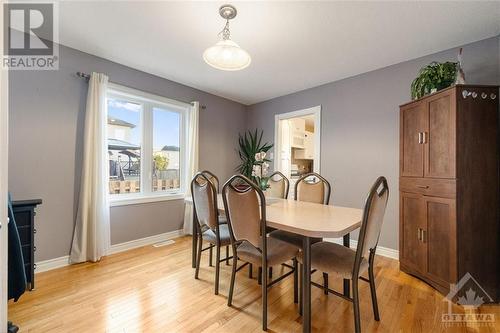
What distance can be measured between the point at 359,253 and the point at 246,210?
778mm

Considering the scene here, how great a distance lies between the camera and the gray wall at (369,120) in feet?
7.61

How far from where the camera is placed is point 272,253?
167 centimetres

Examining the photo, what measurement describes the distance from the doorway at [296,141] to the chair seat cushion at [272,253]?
6.71ft

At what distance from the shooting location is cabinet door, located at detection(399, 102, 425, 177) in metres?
2.21

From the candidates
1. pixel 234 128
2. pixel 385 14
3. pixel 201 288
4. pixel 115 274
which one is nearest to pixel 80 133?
pixel 115 274

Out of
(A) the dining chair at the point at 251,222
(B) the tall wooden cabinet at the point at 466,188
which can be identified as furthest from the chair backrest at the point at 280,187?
(B) the tall wooden cabinet at the point at 466,188

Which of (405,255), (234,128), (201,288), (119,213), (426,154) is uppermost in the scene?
(234,128)

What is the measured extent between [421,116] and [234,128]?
120 inches

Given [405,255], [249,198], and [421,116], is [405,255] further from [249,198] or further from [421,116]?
[249,198]

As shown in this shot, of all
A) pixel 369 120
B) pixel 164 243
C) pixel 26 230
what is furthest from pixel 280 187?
pixel 26 230

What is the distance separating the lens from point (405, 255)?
7.79 feet

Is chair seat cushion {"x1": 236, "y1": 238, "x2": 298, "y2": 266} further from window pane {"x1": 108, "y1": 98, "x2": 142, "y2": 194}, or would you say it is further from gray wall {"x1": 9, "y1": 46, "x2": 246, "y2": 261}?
window pane {"x1": 108, "y1": 98, "x2": 142, "y2": 194}

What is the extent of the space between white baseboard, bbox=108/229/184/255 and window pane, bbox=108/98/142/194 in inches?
27.5

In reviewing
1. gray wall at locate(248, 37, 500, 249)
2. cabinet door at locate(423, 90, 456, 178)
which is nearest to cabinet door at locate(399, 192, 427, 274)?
cabinet door at locate(423, 90, 456, 178)
